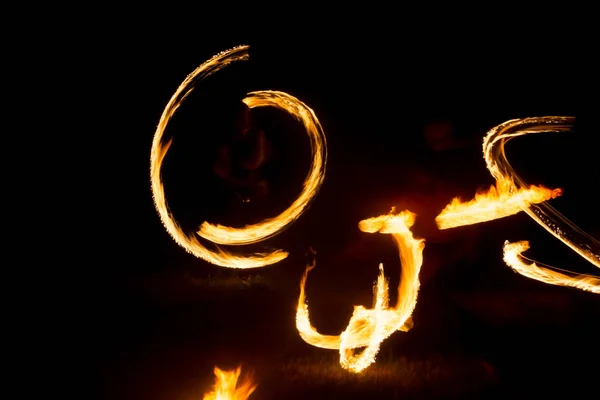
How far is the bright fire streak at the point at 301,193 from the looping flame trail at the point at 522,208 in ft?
3.98

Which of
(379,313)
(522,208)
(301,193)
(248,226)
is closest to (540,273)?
(522,208)

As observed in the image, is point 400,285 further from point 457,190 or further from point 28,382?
point 28,382

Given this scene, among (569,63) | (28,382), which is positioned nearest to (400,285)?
(569,63)

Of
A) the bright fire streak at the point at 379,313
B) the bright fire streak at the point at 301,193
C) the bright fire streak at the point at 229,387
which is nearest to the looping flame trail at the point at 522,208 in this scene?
the bright fire streak at the point at 379,313

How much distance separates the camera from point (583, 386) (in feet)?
17.3

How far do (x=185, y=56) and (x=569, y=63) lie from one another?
11.9 feet

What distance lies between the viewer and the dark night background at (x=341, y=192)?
5.41 meters

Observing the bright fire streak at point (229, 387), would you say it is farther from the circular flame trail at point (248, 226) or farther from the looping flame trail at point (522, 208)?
the looping flame trail at point (522, 208)

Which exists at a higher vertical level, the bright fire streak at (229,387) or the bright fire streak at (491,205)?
the bright fire streak at (491,205)

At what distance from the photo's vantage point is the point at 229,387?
4617 mm

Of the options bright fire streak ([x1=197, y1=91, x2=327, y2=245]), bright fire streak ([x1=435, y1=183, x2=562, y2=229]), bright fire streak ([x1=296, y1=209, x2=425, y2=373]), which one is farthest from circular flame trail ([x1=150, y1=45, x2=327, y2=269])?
bright fire streak ([x1=435, y1=183, x2=562, y2=229])

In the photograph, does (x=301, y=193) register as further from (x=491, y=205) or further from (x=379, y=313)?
(x=491, y=205)

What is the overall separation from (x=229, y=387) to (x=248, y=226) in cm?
141

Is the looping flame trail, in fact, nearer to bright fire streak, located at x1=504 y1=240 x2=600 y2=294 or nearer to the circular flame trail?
bright fire streak, located at x1=504 y1=240 x2=600 y2=294
